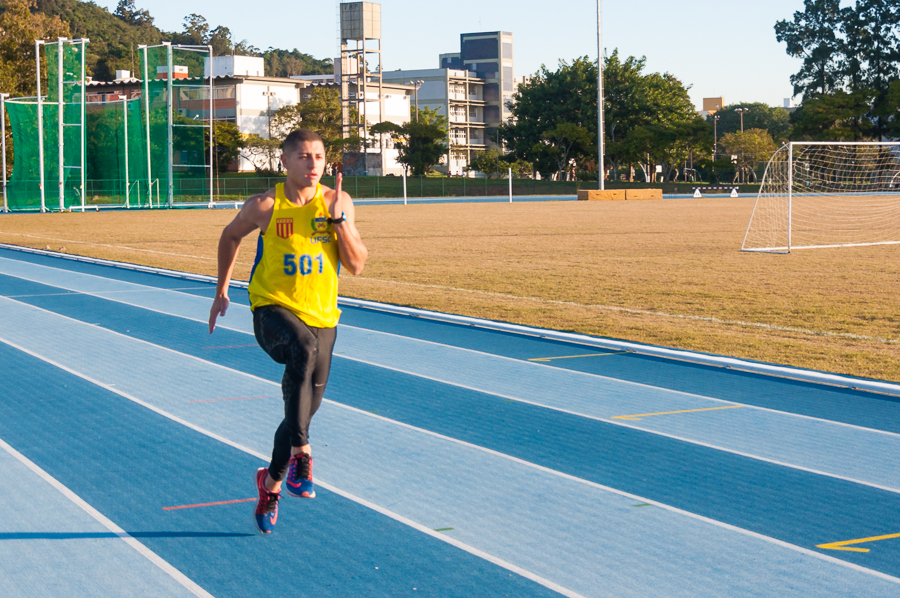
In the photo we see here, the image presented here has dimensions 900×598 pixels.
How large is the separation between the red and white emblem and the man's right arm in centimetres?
5

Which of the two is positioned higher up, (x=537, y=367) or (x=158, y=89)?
(x=158, y=89)

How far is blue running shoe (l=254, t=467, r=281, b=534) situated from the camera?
15.1ft

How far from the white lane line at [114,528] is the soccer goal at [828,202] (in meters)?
18.0

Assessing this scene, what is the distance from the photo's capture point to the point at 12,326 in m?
11.6

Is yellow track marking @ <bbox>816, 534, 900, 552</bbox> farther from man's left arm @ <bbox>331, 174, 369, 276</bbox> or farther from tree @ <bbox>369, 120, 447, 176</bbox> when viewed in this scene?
tree @ <bbox>369, 120, 447, 176</bbox>

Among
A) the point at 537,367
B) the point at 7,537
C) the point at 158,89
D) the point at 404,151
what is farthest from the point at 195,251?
the point at 404,151

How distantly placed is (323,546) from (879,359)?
6.29 m

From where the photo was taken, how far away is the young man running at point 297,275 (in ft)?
14.5

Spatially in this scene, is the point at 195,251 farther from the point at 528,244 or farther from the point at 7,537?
the point at 7,537

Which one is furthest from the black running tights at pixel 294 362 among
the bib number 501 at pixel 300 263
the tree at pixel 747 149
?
the tree at pixel 747 149

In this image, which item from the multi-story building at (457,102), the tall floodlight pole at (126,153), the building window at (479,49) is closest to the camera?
the tall floodlight pole at (126,153)

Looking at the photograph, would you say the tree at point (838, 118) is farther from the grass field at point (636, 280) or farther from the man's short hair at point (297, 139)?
the man's short hair at point (297, 139)

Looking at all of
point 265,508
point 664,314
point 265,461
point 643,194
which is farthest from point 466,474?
point 643,194

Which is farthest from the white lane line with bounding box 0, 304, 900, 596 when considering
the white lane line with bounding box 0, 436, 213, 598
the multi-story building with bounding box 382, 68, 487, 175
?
the multi-story building with bounding box 382, 68, 487, 175
